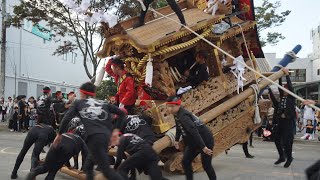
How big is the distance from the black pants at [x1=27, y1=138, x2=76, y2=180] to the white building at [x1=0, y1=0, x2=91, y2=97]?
69.7 ft

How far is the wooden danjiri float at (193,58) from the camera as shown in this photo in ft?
26.7

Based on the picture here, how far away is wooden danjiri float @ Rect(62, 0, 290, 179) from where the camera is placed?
26.7 ft

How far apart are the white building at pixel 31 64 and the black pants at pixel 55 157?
21235 millimetres

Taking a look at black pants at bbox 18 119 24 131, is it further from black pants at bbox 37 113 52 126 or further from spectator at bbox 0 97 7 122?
black pants at bbox 37 113 52 126

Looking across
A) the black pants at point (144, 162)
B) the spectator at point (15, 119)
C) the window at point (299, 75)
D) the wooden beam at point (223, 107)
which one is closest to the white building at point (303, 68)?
the window at point (299, 75)

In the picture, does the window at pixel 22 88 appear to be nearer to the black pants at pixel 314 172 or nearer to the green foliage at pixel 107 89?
the green foliage at pixel 107 89

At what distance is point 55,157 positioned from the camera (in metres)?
6.30

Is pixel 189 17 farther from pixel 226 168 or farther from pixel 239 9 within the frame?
pixel 226 168

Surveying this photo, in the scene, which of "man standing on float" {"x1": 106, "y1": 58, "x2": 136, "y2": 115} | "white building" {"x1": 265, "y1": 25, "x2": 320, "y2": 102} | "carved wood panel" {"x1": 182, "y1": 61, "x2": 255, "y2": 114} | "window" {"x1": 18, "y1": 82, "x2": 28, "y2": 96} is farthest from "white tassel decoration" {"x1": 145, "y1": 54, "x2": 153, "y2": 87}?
"white building" {"x1": 265, "y1": 25, "x2": 320, "y2": 102}

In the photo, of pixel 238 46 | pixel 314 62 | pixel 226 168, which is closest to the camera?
pixel 226 168

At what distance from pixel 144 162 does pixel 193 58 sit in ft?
14.0

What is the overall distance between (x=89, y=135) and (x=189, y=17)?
4956mm

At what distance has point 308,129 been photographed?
18.2 metres

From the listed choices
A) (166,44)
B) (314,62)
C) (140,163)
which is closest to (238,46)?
(166,44)
